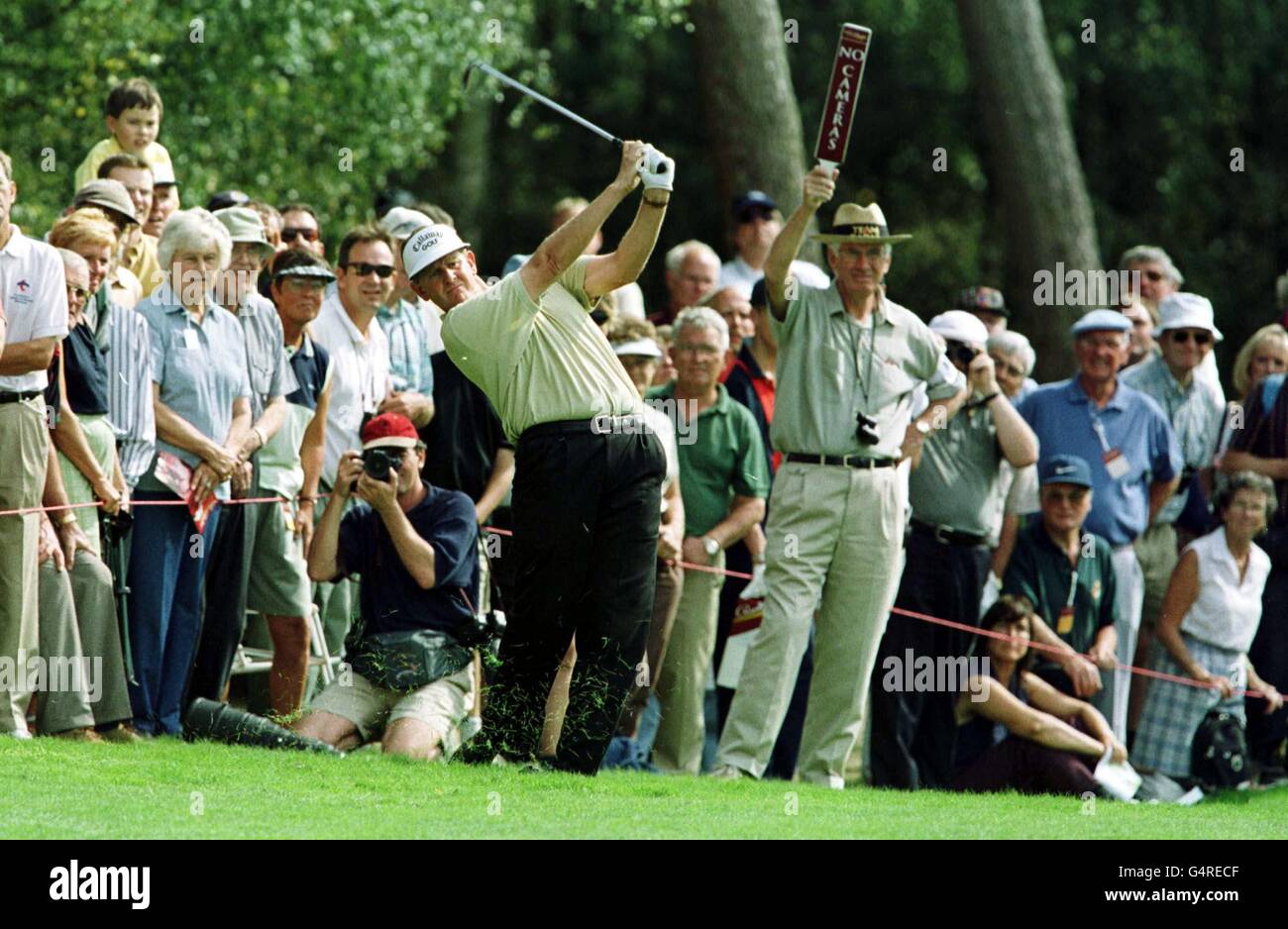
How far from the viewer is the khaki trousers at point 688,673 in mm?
12250

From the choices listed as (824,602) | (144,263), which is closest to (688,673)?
(824,602)

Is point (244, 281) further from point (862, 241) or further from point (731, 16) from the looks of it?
point (731, 16)

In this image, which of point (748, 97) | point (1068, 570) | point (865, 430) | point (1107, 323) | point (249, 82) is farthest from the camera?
point (748, 97)

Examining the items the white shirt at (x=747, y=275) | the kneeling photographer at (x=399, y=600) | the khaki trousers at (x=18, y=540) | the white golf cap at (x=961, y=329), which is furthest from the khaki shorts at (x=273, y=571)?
the white golf cap at (x=961, y=329)

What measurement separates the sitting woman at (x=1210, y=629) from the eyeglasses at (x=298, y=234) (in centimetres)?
547

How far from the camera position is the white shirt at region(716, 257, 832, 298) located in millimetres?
14352

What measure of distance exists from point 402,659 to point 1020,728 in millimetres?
3371

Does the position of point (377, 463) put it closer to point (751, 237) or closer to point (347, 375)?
point (347, 375)

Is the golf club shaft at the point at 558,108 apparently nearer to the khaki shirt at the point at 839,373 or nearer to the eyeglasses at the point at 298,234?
the khaki shirt at the point at 839,373

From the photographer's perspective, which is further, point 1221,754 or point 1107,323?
point 1107,323

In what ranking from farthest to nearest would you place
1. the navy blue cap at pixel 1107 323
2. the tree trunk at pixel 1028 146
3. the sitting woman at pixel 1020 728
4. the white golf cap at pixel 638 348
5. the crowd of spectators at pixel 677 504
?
the tree trunk at pixel 1028 146 < the navy blue cap at pixel 1107 323 < the white golf cap at pixel 638 348 < the sitting woman at pixel 1020 728 < the crowd of spectators at pixel 677 504

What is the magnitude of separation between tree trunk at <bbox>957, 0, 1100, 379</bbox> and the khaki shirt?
459 inches

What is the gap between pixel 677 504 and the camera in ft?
40.2
